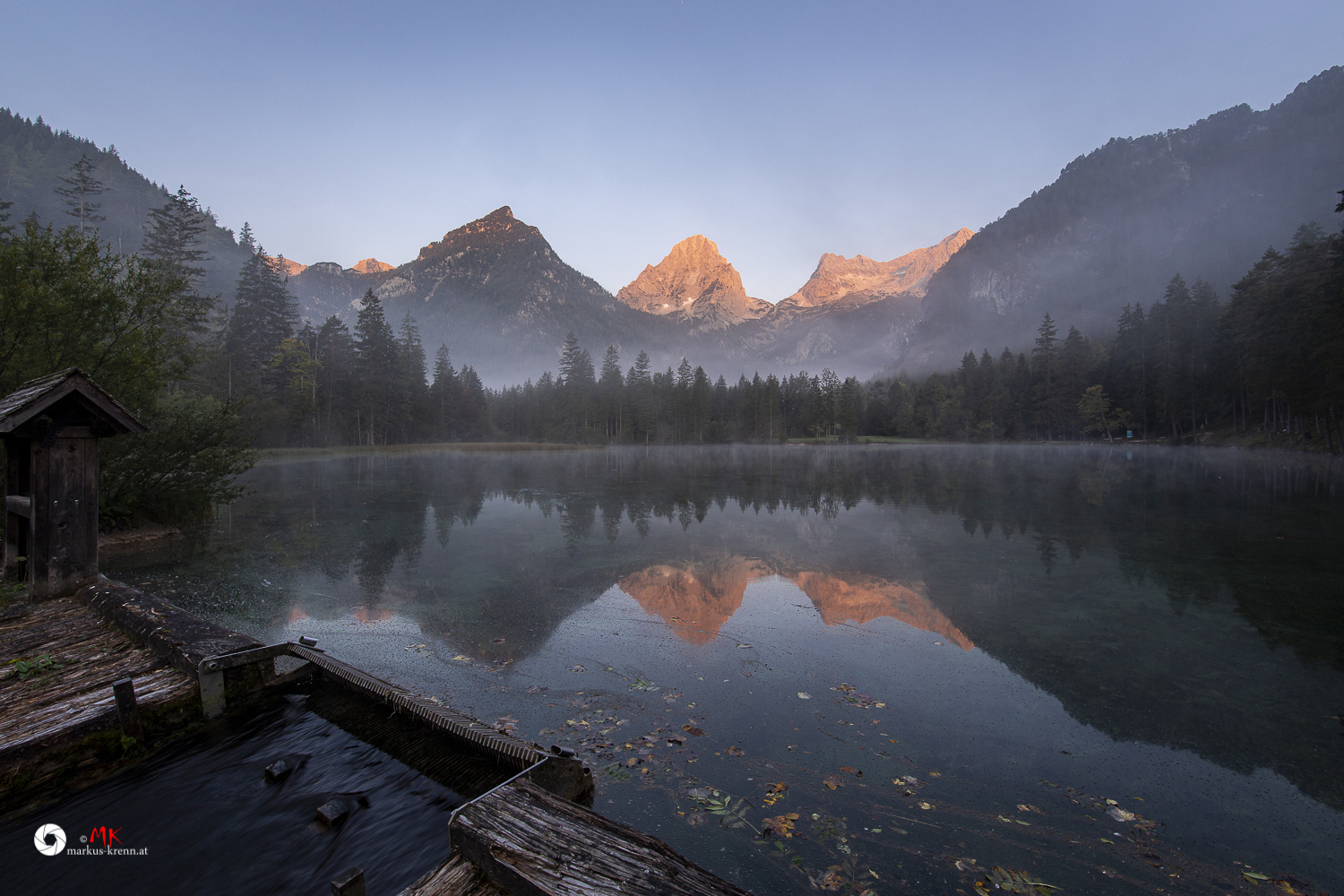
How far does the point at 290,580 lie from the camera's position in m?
11.1

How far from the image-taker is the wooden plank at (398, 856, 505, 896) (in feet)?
8.50

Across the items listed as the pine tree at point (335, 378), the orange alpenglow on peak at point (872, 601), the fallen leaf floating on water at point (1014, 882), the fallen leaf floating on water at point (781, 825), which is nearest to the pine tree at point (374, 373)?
the pine tree at point (335, 378)

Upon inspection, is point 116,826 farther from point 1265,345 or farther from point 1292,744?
point 1265,345

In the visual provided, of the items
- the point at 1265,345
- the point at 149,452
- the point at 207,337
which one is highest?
the point at 207,337

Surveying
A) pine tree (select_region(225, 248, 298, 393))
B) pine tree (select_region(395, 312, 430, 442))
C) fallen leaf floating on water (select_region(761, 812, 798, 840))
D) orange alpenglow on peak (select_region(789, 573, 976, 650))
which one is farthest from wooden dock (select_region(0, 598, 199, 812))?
pine tree (select_region(395, 312, 430, 442))

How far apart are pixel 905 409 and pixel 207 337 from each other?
12520 centimetres

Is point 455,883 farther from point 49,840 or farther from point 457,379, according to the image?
point 457,379

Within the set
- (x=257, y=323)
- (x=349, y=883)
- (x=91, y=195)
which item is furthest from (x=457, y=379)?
(x=349, y=883)

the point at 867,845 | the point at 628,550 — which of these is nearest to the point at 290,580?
the point at 628,550

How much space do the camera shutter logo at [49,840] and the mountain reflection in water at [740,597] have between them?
21.1ft

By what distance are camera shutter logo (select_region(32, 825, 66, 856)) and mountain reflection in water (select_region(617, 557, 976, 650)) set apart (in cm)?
642

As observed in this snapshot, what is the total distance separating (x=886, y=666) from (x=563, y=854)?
598 centimetres

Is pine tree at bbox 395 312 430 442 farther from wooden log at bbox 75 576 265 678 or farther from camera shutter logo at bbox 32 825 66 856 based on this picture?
camera shutter logo at bbox 32 825 66 856

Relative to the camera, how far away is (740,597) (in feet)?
34.0
